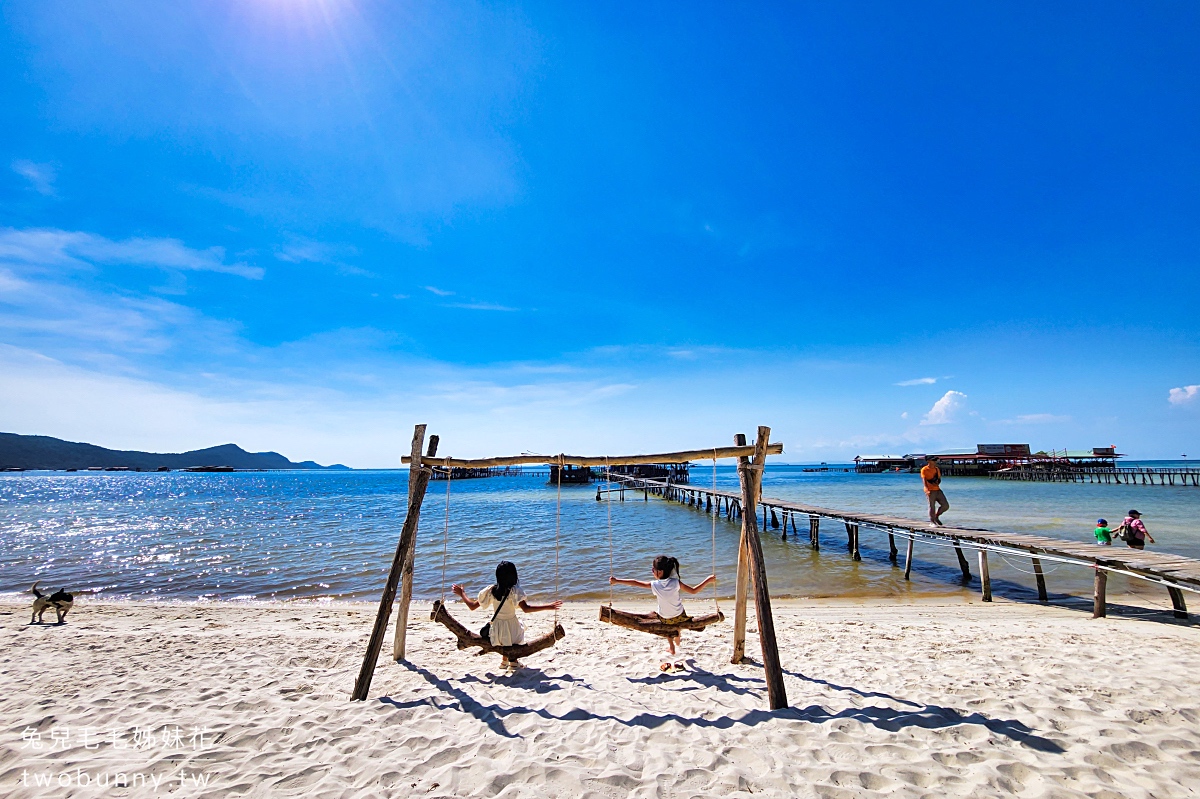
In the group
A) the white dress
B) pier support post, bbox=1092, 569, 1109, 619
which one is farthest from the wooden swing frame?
pier support post, bbox=1092, 569, 1109, 619

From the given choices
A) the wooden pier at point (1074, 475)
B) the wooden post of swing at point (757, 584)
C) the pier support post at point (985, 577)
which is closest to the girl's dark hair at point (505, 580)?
the wooden post of swing at point (757, 584)

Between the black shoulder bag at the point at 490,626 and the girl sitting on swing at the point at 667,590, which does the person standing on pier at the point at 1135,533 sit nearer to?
the girl sitting on swing at the point at 667,590

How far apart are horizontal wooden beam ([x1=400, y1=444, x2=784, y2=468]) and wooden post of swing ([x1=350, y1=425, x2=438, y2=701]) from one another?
0.79 feet

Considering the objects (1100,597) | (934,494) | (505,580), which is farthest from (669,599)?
(934,494)

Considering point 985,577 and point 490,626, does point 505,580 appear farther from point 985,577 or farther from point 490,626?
point 985,577

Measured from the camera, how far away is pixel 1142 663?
17.0 ft

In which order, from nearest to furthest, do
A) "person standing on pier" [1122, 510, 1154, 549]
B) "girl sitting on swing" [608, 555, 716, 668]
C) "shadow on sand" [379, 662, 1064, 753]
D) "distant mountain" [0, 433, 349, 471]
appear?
1. "shadow on sand" [379, 662, 1064, 753]
2. "girl sitting on swing" [608, 555, 716, 668]
3. "person standing on pier" [1122, 510, 1154, 549]
4. "distant mountain" [0, 433, 349, 471]

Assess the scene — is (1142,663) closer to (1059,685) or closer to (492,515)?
(1059,685)

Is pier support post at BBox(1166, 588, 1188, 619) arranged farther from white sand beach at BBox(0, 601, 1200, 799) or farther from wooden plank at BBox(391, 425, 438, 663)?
wooden plank at BBox(391, 425, 438, 663)

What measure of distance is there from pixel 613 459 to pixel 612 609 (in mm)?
1616

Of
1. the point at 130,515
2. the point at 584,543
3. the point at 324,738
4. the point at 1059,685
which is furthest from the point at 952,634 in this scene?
the point at 130,515

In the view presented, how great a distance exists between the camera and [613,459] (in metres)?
5.79

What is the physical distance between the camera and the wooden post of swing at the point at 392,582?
4.46 meters

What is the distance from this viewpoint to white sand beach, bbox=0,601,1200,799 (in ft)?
10.2
